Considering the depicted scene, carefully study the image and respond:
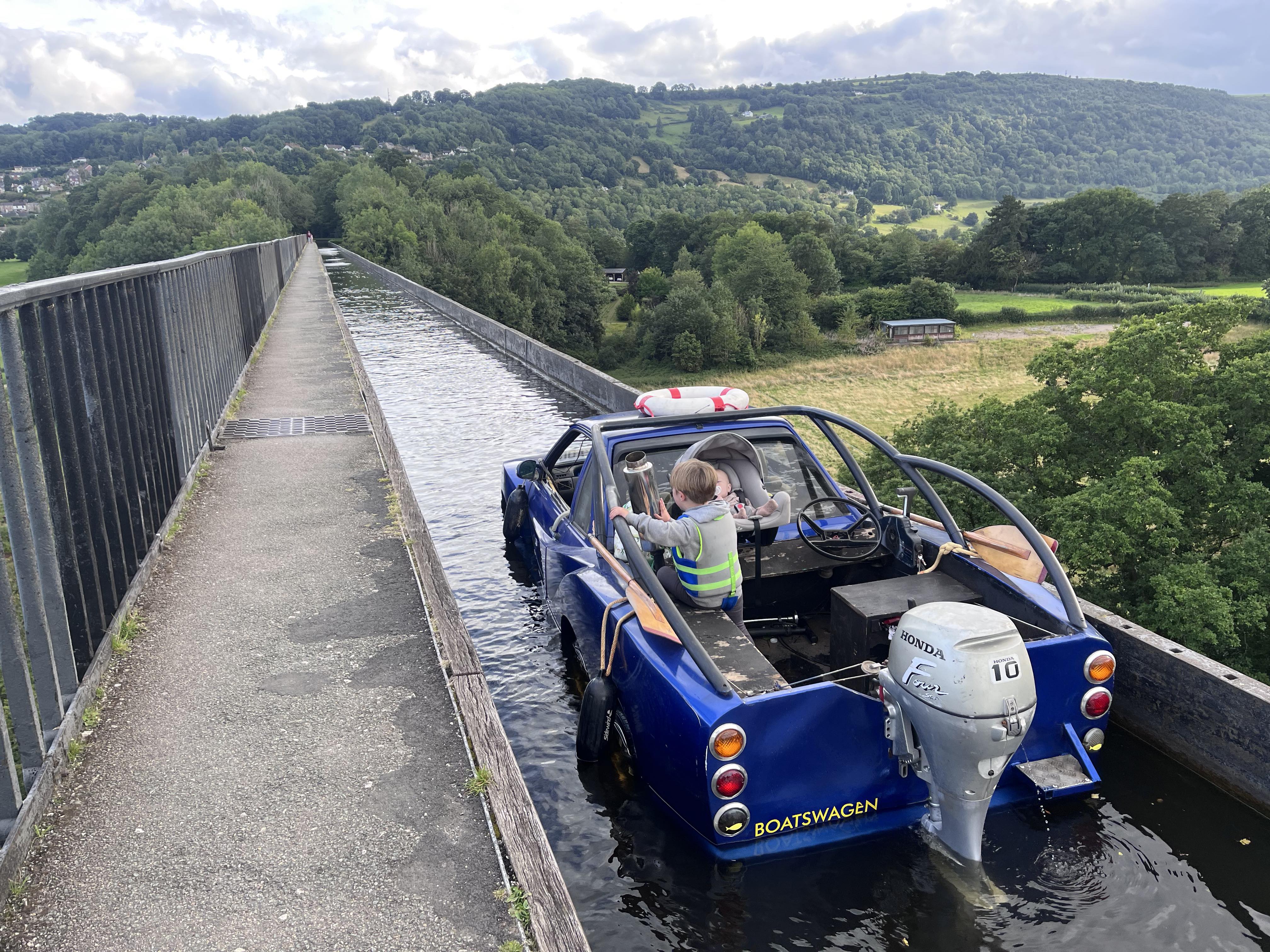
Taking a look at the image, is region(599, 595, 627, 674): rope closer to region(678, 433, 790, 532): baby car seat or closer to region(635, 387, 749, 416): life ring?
region(678, 433, 790, 532): baby car seat

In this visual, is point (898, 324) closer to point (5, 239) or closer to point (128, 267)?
point (128, 267)

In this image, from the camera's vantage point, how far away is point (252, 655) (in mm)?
5176

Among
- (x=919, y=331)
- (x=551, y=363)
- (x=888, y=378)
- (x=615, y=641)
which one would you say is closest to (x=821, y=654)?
(x=615, y=641)

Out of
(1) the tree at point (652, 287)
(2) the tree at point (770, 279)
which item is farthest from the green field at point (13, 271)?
(2) the tree at point (770, 279)

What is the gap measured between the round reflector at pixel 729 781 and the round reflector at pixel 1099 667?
1797 millimetres

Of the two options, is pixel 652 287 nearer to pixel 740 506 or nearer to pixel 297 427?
pixel 297 427

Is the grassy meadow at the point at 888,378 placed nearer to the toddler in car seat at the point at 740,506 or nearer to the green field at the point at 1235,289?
the green field at the point at 1235,289

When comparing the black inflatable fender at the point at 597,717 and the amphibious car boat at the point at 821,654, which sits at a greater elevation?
the amphibious car boat at the point at 821,654

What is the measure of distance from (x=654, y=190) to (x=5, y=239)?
392ft

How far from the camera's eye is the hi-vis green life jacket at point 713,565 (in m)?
4.72

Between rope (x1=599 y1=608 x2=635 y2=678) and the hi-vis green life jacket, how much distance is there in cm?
37

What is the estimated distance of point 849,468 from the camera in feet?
21.0

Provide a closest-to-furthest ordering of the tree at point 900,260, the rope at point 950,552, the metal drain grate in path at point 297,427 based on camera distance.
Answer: the rope at point 950,552 < the metal drain grate in path at point 297,427 < the tree at point 900,260

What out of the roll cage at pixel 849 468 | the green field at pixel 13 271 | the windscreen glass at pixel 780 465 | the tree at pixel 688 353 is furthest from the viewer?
the green field at pixel 13 271
